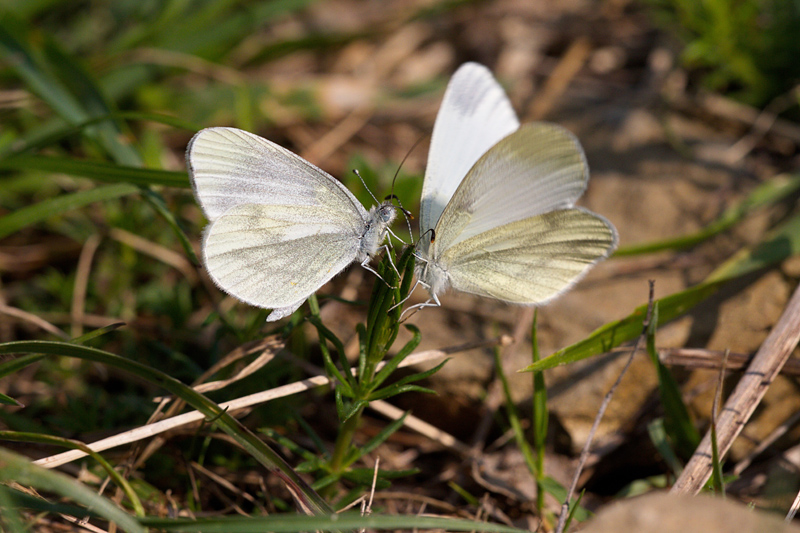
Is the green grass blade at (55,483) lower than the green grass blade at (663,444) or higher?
higher

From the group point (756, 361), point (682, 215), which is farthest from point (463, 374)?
point (682, 215)

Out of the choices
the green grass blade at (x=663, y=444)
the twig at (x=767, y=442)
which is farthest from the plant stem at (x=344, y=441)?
the twig at (x=767, y=442)

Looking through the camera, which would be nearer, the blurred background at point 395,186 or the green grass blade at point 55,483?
the green grass blade at point 55,483

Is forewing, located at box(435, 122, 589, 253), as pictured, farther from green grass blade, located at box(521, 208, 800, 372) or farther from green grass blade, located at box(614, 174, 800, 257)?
green grass blade, located at box(614, 174, 800, 257)

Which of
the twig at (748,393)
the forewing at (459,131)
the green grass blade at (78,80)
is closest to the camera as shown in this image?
the twig at (748,393)

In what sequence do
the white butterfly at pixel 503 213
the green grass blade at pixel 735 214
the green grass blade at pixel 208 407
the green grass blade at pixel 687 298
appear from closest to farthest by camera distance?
the green grass blade at pixel 208 407 < the white butterfly at pixel 503 213 < the green grass blade at pixel 687 298 < the green grass blade at pixel 735 214

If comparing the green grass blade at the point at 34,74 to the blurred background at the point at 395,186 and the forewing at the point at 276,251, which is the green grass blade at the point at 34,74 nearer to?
the blurred background at the point at 395,186

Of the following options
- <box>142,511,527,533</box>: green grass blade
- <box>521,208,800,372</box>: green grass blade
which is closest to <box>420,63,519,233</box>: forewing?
<box>521,208,800,372</box>: green grass blade

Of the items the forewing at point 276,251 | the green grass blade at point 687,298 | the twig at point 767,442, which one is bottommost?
the twig at point 767,442
